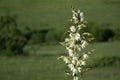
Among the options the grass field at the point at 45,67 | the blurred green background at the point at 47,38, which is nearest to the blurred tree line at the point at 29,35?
the blurred green background at the point at 47,38

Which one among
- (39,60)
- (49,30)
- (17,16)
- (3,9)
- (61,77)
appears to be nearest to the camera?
→ (61,77)

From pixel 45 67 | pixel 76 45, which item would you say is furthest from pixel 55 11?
pixel 76 45

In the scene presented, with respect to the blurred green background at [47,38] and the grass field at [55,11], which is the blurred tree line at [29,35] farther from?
the grass field at [55,11]

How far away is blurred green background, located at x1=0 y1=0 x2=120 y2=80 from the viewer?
21172 millimetres

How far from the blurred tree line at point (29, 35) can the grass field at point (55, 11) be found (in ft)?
2.68

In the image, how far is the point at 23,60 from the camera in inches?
948

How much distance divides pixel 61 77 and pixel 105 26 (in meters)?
14.0

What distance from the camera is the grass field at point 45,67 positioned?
19.7 m

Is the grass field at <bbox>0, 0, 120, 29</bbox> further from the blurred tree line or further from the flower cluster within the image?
the flower cluster

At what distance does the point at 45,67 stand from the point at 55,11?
48.9 feet

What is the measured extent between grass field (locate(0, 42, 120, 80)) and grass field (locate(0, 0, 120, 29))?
5.37m

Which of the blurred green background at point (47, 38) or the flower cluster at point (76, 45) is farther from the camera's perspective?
the blurred green background at point (47, 38)

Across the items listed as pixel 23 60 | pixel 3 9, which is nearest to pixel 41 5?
pixel 3 9

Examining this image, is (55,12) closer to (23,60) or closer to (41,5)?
(41,5)
